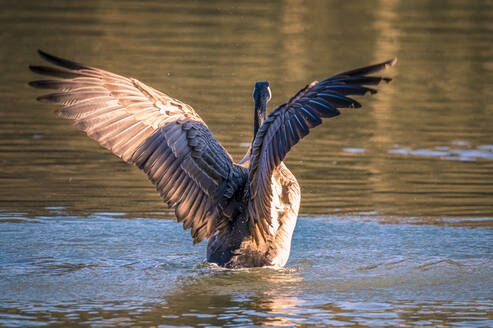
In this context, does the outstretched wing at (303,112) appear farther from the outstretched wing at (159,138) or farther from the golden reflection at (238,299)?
the golden reflection at (238,299)

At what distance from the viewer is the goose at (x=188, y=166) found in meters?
8.28

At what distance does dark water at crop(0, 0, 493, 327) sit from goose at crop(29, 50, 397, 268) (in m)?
0.35

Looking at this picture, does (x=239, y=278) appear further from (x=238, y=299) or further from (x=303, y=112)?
(x=303, y=112)

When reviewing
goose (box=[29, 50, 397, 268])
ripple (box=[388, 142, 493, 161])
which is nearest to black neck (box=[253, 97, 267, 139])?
goose (box=[29, 50, 397, 268])

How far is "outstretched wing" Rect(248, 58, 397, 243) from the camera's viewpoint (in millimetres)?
7293

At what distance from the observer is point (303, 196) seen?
1209 cm

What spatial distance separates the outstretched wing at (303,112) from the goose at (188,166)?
200 millimetres

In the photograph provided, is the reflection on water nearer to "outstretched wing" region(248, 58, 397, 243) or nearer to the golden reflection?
the golden reflection

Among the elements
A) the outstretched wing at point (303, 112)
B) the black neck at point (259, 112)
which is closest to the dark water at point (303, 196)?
the outstretched wing at point (303, 112)

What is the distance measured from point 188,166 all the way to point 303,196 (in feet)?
12.4

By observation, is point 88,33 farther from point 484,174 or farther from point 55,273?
point 55,273

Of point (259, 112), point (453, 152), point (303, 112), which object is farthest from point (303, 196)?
point (303, 112)

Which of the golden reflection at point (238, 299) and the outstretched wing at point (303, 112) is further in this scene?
the golden reflection at point (238, 299)

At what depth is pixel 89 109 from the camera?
8305 mm
